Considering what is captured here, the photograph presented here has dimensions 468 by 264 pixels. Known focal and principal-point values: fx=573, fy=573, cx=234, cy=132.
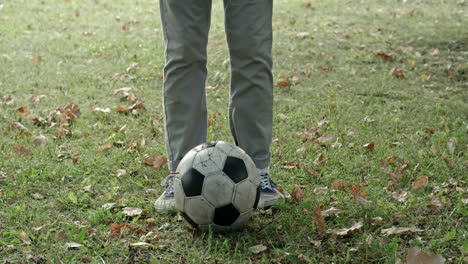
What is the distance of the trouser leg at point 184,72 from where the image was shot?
323 cm

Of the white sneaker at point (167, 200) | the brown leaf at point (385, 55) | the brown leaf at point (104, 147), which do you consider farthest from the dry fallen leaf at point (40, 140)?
the brown leaf at point (385, 55)

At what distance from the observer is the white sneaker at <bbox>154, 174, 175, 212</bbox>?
342cm

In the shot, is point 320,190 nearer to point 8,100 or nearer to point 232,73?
point 232,73

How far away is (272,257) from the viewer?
2.96 m

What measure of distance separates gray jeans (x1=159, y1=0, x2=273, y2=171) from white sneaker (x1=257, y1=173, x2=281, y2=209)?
0.09m

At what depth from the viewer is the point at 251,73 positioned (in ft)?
11.0

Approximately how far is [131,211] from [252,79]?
1078mm

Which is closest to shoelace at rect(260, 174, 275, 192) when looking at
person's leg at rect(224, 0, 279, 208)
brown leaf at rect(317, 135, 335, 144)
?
person's leg at rect(224, 0, 279, 208)

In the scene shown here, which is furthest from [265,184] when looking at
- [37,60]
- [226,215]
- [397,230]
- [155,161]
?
[37,60]

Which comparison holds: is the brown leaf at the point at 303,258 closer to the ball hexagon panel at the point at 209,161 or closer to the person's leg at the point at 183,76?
the ball hexagon panel at the point at 209,161

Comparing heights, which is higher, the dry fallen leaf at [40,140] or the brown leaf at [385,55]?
the brown leaf at [385,55]

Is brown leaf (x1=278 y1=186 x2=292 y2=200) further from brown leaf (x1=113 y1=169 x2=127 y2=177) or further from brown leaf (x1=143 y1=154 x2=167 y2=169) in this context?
brown leaf (x1=113 y1=169 x2=127 y2=177)

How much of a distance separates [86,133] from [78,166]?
0.74 m

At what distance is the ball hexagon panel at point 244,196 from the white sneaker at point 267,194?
328mm
